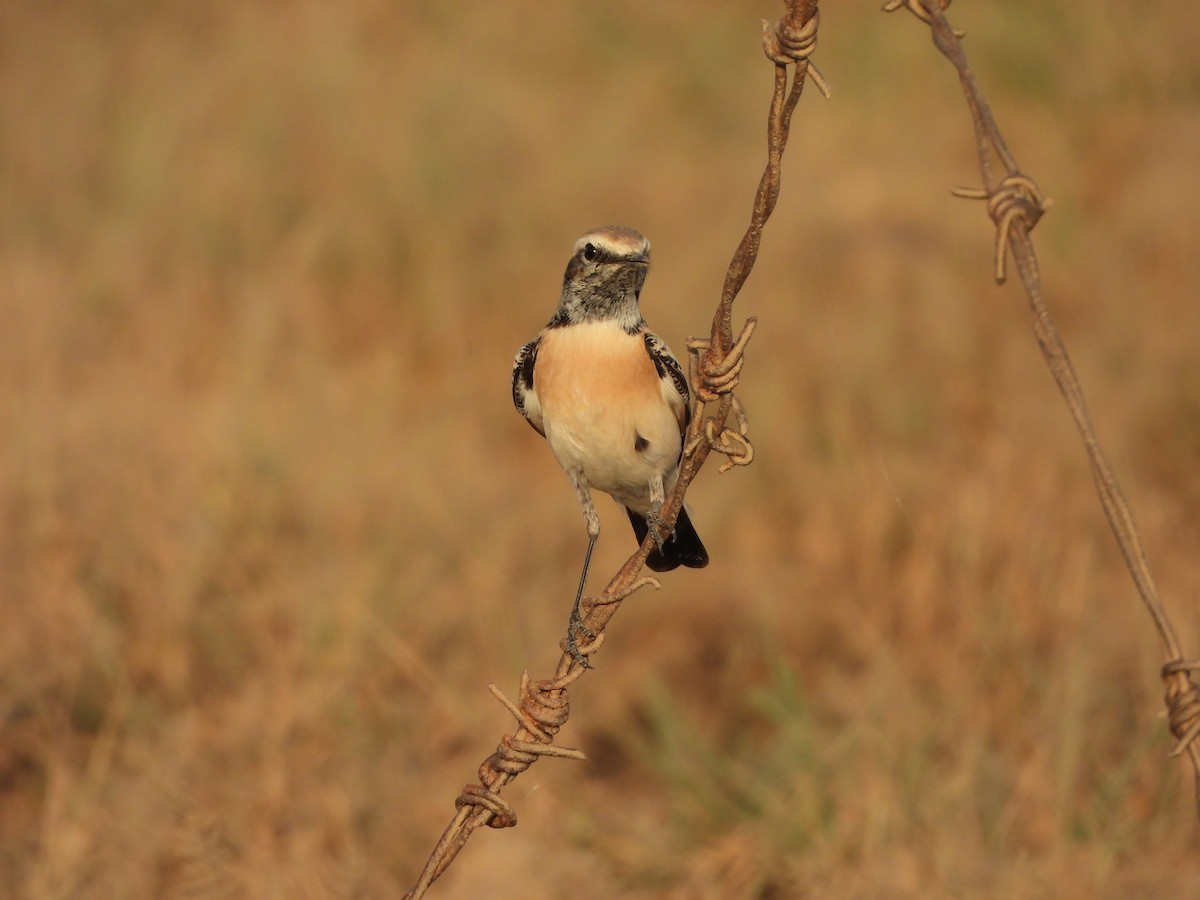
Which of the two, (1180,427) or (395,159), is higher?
(395,159)

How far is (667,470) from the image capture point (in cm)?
304

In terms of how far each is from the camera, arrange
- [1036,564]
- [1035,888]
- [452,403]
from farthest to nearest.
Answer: [452,403] < [1036,564] < [1035,888]

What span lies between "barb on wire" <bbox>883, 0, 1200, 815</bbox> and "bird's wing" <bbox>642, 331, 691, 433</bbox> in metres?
1.10

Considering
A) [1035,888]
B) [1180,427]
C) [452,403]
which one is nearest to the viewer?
[1035,888]

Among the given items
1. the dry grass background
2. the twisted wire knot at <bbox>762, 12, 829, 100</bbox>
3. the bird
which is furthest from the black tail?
the twisted wire knot at <bbox>762, 12, 829, 100</bbox>

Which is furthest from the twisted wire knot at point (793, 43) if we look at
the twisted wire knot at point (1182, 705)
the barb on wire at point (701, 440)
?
the twisted wire knot at point (1182, 705)

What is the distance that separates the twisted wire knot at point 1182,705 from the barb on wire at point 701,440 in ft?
2.09

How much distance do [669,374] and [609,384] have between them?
0.13m

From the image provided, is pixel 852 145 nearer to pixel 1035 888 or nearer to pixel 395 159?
pixel 395 159

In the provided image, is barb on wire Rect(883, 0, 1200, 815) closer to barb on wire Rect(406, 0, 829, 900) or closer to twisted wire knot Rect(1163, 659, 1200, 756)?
twisted wire knot Rect(1163, 659, 1200, 756)

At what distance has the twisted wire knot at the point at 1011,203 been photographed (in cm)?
175

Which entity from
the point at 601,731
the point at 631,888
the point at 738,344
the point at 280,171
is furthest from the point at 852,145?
the point at 738,344

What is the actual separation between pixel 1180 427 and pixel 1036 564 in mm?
1335

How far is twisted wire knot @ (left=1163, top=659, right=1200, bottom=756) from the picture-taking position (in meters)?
1.72
